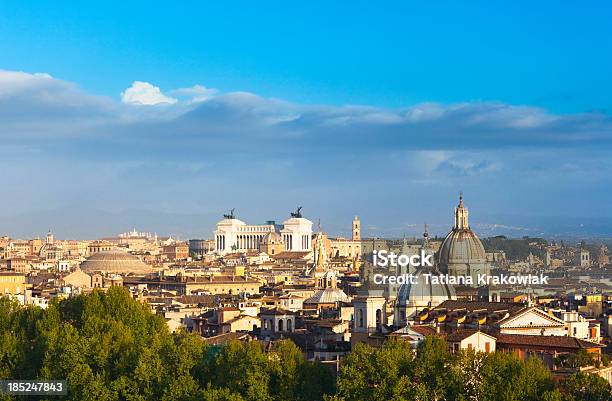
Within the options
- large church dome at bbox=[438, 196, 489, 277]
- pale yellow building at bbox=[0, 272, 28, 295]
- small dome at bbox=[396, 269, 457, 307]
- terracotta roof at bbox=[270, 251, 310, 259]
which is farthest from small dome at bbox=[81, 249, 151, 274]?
small dome at bbox=[396, 269, 457, 307]

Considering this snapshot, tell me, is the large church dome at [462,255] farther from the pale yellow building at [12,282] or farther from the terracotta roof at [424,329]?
the terracotta roof at [424,329]

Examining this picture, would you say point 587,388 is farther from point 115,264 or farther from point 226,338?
point 115,264

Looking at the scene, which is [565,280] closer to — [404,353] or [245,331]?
[245,331]

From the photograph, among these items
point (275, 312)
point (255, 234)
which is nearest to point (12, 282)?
point (275, 312)

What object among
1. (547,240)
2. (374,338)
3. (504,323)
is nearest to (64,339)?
Answer: (374,338)

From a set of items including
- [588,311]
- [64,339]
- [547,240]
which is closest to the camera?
[64,339]

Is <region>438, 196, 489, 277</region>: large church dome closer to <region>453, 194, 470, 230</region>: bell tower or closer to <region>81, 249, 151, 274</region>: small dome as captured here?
<region>453, 194, 470, 230</region>: bell tower
